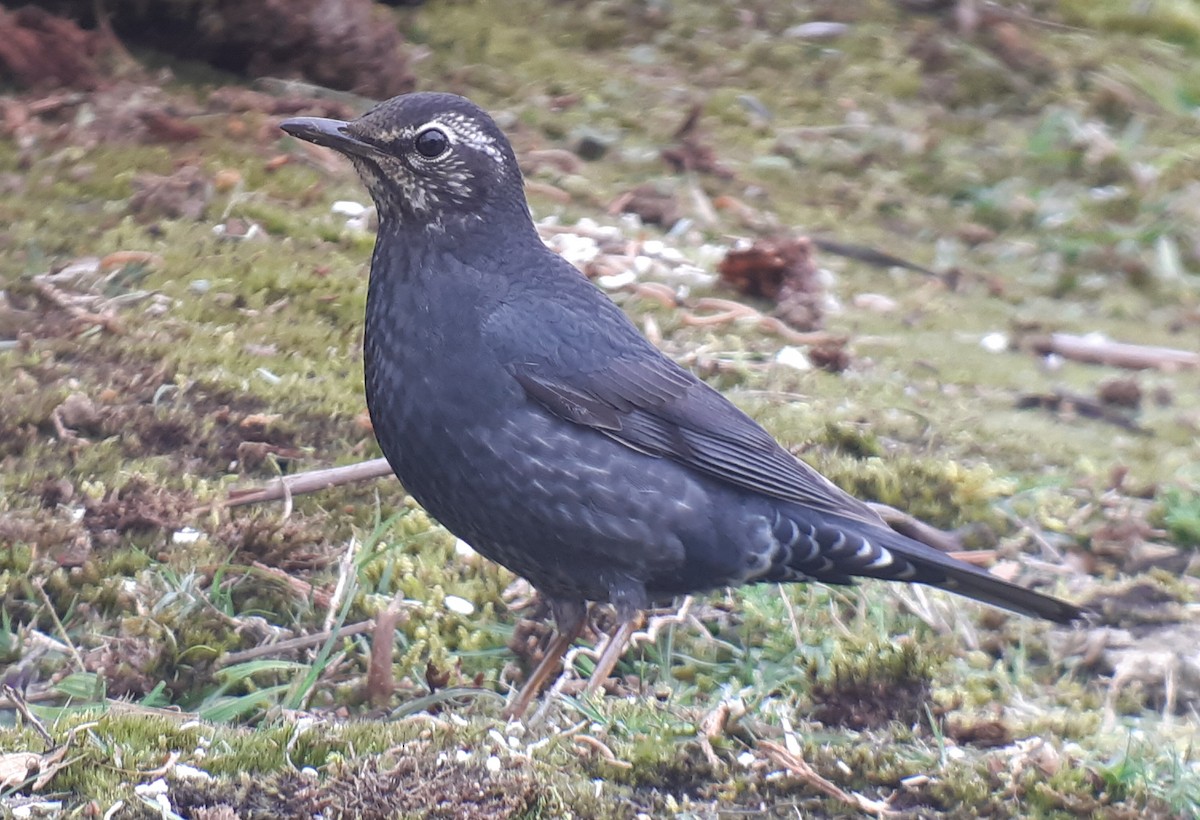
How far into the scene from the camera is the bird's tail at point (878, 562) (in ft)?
14.0

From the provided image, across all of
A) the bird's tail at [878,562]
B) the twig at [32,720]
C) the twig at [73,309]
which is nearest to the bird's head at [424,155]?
the bird's tail at [878,562]

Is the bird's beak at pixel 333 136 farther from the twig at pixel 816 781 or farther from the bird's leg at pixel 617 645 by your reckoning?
the twig at pixel 816 781

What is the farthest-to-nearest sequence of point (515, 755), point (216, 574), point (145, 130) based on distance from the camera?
point (145, 130), point (216, 574), point (515, 755)

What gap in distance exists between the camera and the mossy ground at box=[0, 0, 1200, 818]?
3381 mm

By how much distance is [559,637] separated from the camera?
418 cm

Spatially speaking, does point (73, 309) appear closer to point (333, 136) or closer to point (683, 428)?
point (333, 136)

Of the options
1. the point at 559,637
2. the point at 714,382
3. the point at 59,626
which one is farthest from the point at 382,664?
the point at 714,382

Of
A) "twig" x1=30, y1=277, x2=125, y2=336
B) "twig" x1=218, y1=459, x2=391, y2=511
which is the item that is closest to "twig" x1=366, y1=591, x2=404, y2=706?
"twig" x1=218, y1=459, x2=391, y2=511

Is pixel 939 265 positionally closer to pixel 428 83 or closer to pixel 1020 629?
pixel 428 83

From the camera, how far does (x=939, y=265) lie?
7809 millimetres

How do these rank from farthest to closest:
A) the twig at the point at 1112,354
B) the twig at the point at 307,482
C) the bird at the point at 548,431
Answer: the twig at the point at 1112,354 → the twig at the point at 307,482 → the bird at the point at 548,431

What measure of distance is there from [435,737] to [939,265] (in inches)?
207

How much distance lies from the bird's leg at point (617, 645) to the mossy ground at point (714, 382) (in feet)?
0.47

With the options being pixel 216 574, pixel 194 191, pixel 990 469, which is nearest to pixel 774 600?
pixel 990 469
